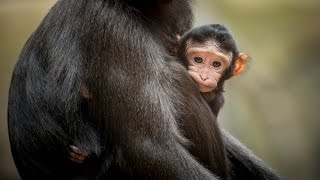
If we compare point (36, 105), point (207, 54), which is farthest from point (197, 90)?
point (36, 105)

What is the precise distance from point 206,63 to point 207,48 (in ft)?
0.29

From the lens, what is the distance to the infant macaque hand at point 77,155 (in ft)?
9.82

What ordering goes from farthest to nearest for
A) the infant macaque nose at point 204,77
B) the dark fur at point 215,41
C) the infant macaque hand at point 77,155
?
the dark fur at point 215,41 < the infant macaque nose at point 204,77 < the infant macaque hand at point 77,155

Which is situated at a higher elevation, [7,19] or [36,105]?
[36,105]

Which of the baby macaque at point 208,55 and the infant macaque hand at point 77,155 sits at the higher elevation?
the baby macaque at point 208,55

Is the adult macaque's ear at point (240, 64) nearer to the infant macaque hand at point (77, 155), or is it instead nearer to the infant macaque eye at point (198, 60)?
the infant macaque eye at point (198, 60)

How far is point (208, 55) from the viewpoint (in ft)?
11.3

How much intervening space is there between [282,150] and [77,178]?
3.23 m

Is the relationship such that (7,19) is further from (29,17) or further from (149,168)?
(149,168)

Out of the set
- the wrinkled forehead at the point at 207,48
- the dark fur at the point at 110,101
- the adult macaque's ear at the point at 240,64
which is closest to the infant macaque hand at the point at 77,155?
the dark fur at the point at 110,101

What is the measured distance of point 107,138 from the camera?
2.91 metres

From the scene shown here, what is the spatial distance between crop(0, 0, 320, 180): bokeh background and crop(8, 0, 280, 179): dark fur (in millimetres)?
2771

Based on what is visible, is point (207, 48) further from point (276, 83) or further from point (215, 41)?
point (276, 83)

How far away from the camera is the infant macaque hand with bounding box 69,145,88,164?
2994 mm
